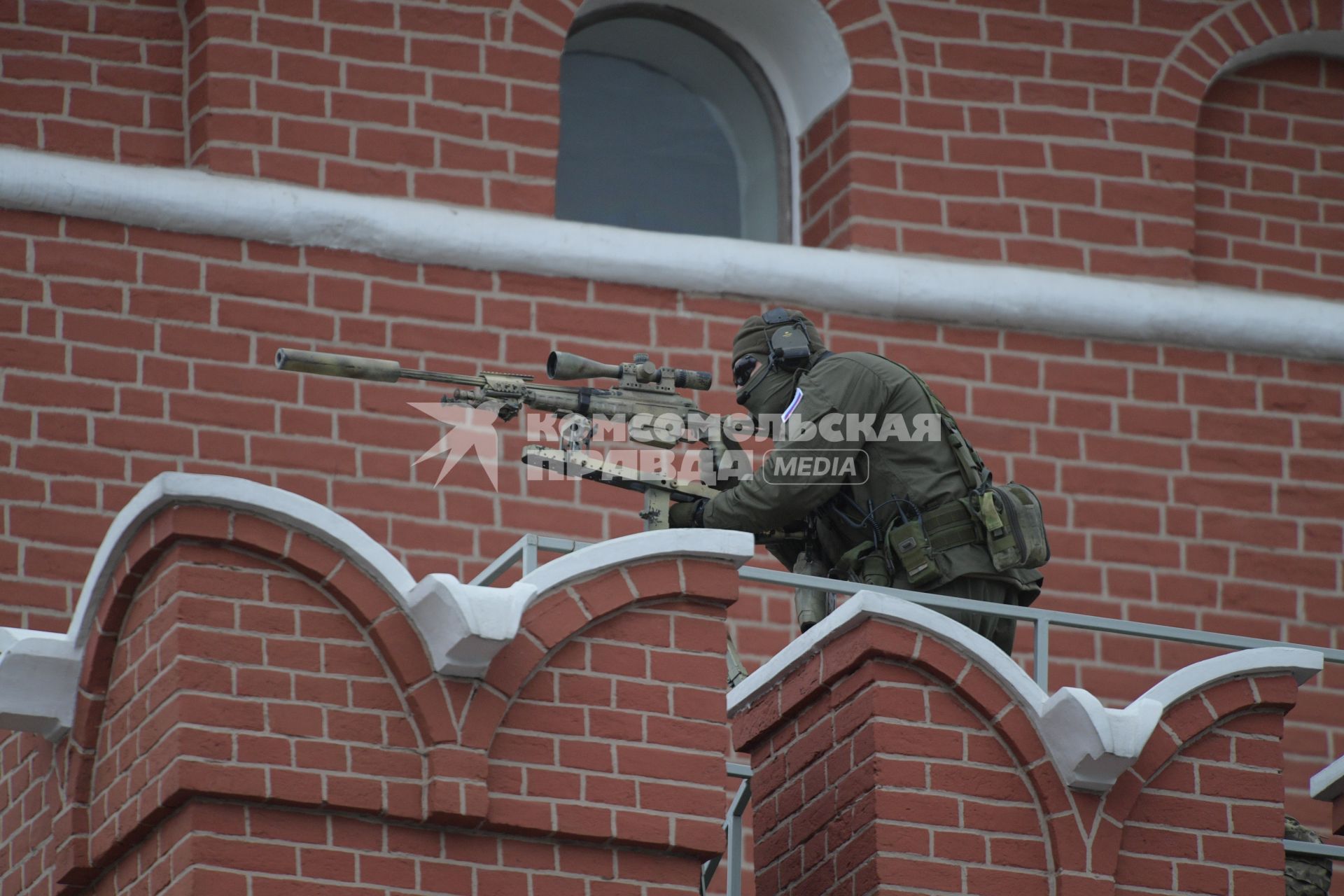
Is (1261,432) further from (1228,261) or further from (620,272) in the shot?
(620,272)

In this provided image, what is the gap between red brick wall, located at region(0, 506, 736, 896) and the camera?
26.1ft

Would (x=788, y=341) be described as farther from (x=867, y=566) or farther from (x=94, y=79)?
(x=94, y=79)

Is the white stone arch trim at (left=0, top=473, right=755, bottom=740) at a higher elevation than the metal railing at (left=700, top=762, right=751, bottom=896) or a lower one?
higher

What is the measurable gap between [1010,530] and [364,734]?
2387mm

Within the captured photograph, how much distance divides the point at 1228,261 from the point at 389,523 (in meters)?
4.08

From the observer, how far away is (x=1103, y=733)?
335 inches

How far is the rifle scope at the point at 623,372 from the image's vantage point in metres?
9.41

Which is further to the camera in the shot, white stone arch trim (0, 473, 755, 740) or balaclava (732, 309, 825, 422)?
balaclava (732, 309, 825, 422)

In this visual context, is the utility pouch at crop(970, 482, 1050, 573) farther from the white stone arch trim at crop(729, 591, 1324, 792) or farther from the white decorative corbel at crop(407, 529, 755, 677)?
the white decorative corbel at crop(407, 529, 755, 677)

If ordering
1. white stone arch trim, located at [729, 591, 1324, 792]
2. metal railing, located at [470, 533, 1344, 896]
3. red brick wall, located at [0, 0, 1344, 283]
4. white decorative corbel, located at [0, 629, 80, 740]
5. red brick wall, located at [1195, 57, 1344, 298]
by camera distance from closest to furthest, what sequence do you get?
white decorative corbel, located at [0, 629, 80, 740]
white stone arch trim, located at [729, 591, 1324, 792]
metal railing, located at [470, 533, 1344, 896]
red brick wall, located at [0, 0, 1344, 283]
red brick wall, located at [1195, 57, 1344, 298]

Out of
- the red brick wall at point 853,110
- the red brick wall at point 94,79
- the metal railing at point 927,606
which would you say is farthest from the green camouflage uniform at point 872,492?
the red brick wall at point 94,79

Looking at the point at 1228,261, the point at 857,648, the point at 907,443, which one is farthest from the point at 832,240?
the point at 857,648

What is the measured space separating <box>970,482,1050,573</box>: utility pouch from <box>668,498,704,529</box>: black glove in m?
0.91

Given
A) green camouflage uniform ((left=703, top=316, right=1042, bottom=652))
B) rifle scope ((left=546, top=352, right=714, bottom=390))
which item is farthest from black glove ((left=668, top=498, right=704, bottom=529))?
rifle scope ((left=546, top=352, right=714, bottom=390))
